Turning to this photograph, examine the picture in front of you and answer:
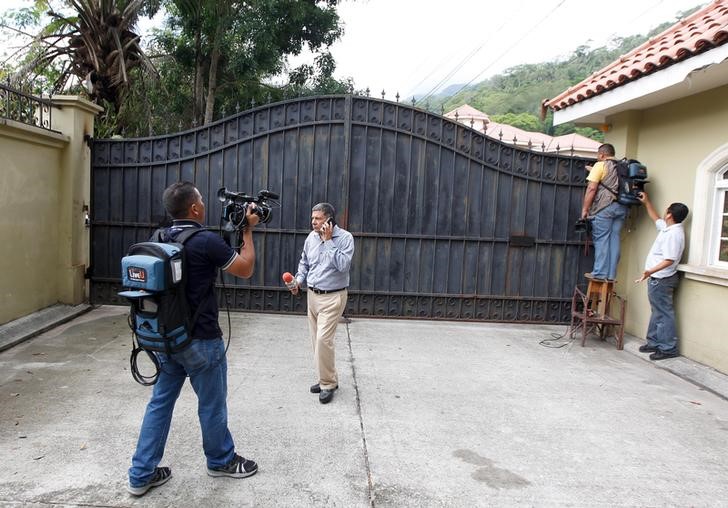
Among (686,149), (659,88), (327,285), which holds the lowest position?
(327,285)

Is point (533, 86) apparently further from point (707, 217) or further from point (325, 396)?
point (325, 396)

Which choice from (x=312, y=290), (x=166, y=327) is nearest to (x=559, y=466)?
(x=312, y=290)

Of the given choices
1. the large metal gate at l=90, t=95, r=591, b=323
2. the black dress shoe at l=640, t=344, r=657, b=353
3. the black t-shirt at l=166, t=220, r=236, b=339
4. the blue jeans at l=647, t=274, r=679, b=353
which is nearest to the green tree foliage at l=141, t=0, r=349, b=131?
the large metal gate at l=90, t=95, r=591, b=323

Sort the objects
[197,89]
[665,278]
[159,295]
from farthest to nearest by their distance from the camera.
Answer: [197,89]
[665,278]
[159,295]

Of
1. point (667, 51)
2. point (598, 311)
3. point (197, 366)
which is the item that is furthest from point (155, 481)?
point (667, 51)

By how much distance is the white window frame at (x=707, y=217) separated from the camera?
536 cm

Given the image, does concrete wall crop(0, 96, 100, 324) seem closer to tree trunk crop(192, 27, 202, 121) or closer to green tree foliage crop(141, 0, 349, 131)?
green tree foliage crop(141, 0, 349, 131)

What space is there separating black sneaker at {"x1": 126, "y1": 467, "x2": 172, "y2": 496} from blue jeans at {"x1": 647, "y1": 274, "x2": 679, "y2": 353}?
16.3ft

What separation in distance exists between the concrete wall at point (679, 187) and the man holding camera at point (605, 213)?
36cm

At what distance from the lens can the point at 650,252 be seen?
5.77m

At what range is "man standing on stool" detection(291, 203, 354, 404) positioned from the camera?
4.14 meters

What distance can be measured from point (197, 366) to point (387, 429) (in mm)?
1527

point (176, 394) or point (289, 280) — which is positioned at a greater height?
Result: point (289, 280)

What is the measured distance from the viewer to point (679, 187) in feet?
19.1
